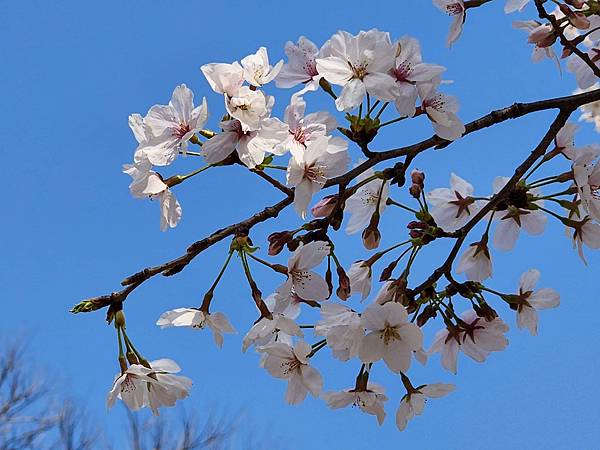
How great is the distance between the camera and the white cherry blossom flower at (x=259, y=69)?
1.09m

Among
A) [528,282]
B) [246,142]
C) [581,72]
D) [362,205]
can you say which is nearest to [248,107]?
[246,142]

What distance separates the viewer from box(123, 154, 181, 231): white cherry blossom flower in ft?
3.62

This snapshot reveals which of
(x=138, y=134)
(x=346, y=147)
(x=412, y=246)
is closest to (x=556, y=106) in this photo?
(x=412, y=246)

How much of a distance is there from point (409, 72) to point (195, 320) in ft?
1.73

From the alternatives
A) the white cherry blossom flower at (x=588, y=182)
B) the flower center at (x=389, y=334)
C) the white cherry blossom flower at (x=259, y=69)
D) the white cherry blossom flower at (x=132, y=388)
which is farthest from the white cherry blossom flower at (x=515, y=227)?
the white cherry blossom flower at (x=132, y=388)

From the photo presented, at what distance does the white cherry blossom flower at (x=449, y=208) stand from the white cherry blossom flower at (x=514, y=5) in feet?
1.40

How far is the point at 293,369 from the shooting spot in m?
1.21

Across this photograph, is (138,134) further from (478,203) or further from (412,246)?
(478,203)

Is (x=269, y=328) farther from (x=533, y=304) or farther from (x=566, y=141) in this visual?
(x=566, y=141)

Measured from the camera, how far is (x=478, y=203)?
1506 mm

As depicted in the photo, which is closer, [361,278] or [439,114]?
[439,114]

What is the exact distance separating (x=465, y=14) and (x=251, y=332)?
0.78 metres

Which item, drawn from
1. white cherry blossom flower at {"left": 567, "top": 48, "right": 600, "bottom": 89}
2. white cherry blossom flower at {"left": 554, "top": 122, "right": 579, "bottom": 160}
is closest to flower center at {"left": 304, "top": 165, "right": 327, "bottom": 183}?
white cherry blossom flower at {"left": 554, "top": 122, "right": 579, "bottom": 160}

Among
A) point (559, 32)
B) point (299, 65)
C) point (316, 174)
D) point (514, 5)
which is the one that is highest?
point (514, 5)
